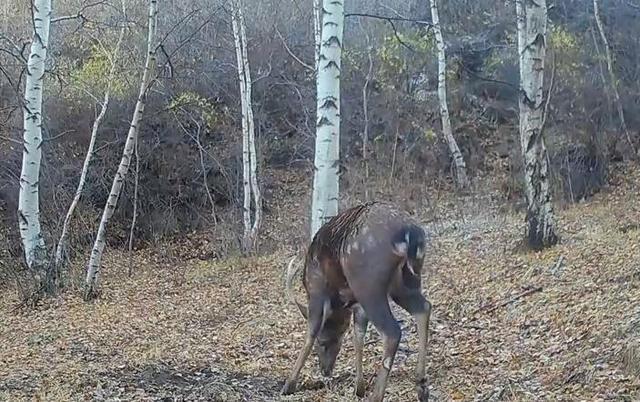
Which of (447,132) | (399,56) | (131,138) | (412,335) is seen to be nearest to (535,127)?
(412,335)

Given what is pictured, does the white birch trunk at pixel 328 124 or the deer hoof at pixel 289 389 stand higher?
the white birch trunk at pixel 328 124

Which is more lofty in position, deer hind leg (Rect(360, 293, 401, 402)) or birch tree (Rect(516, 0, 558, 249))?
birch tree (Rect(516, 0, 558, 249))

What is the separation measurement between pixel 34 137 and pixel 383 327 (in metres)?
9.29

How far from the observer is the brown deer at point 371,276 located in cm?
577

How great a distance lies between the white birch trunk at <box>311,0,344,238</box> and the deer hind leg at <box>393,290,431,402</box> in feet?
11.7

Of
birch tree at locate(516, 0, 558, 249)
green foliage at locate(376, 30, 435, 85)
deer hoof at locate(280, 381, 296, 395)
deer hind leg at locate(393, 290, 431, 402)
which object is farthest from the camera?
Answer: green foliage at locate(376, 30, 435, 85)

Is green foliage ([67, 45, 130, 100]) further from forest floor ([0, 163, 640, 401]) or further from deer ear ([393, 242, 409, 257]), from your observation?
deer ear ([393, 242, 409, 257])

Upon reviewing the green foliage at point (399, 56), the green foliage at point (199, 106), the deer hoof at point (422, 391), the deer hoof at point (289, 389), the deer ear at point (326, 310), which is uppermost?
the green foliage at point (399, 56)

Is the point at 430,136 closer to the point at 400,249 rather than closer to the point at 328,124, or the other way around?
the point at 328,124

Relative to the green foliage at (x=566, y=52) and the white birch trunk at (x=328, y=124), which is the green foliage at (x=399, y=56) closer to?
the green foliage at (x=566, y=52)

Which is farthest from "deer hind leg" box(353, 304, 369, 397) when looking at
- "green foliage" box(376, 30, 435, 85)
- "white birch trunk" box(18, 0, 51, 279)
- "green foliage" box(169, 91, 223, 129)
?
"green foliage" box(376, 30, 435, 85)

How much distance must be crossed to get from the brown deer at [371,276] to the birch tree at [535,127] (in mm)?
5328

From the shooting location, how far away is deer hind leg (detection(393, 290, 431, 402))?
588cm

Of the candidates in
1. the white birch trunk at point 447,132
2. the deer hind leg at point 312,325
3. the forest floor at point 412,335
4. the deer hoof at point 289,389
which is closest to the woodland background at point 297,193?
the forest floor at point 412,335
